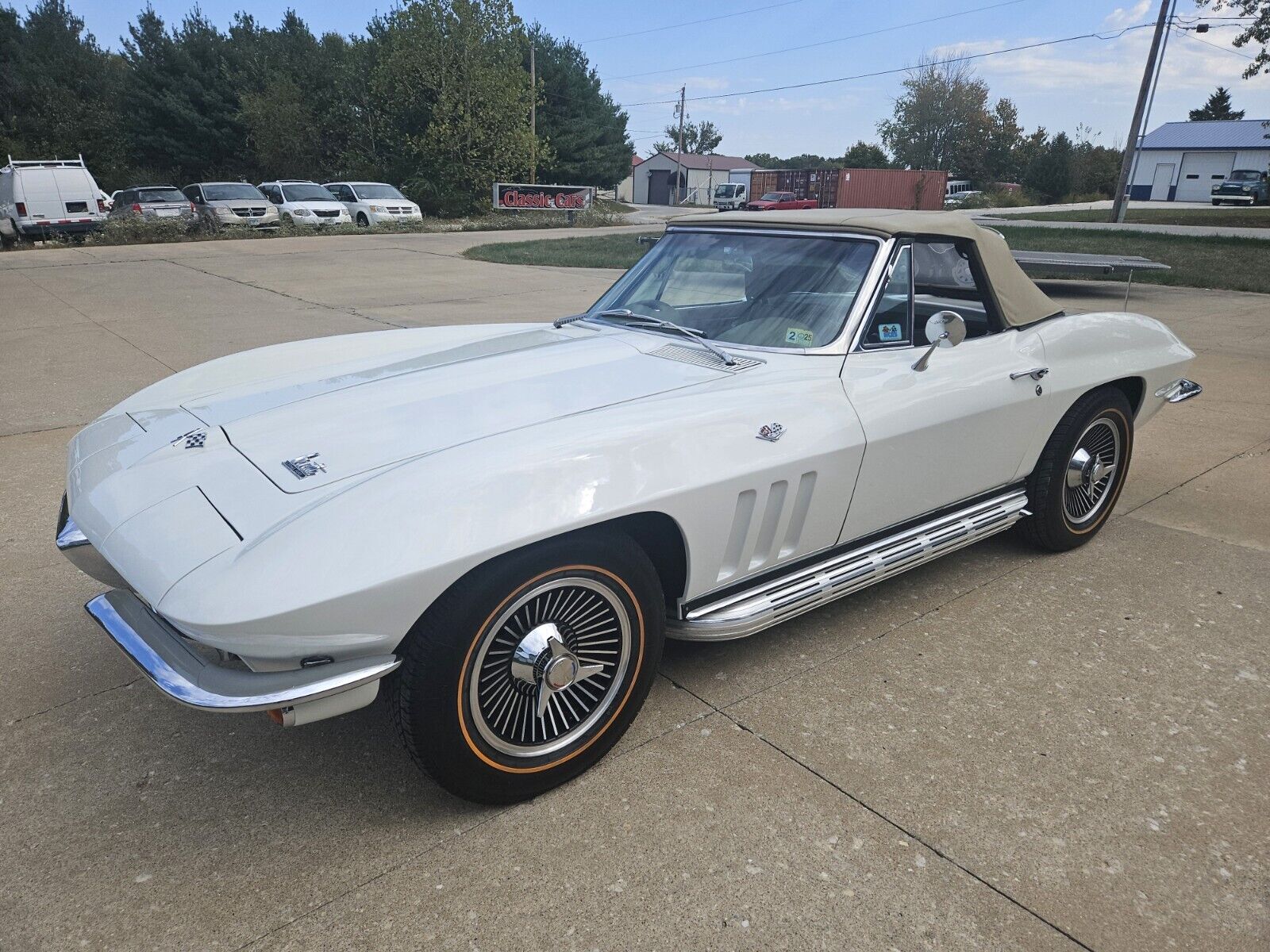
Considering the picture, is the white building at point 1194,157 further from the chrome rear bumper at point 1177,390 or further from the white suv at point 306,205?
the chrome rear bumper at point 1177,390

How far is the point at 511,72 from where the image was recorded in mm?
33906

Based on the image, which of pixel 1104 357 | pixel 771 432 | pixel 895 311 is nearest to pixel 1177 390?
pixel 1104 357

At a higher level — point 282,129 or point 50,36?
point 50,36

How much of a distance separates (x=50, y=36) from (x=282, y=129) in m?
16.3

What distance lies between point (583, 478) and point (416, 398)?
0.75 meters

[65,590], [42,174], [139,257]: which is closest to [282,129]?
[42,174]

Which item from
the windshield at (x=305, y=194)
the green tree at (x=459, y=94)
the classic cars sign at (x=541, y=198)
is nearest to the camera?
the windshield at (x=305, y=194)

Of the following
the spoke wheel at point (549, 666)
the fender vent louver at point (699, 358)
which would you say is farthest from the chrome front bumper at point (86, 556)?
the fender vent louver at point (699, 358)

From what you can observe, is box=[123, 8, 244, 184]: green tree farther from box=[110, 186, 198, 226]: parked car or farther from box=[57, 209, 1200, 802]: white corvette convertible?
box=[57, 209, 1200, 802]: white corvette convertible

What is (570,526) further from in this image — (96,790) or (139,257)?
(139,257)

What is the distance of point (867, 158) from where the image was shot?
74375mm

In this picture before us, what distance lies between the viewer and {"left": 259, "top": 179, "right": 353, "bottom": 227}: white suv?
24.3 metres

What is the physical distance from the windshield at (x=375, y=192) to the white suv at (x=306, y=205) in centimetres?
100

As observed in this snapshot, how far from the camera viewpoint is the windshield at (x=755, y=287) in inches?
120
